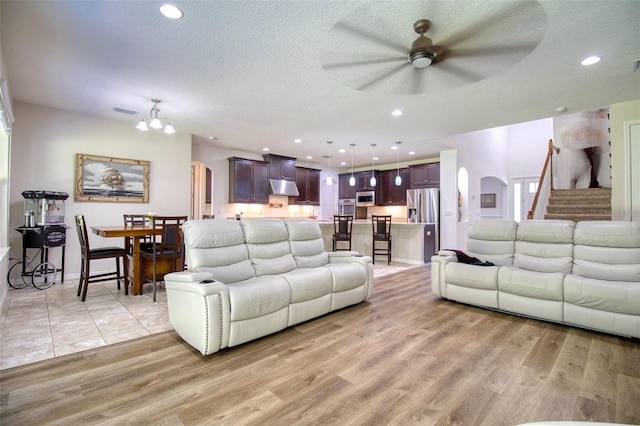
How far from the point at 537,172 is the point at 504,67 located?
26.1 feet

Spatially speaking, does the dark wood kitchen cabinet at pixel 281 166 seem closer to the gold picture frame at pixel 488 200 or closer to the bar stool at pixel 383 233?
the bar stool at pixel 383 233

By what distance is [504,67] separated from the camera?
2.86 meters

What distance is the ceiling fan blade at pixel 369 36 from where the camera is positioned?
2.35 meters

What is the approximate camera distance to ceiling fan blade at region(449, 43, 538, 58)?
2.51 metres

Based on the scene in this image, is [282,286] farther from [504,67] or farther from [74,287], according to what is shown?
[74,287]

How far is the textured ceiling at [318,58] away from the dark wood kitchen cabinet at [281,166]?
2.94 metres

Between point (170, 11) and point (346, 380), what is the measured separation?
297 centimetres

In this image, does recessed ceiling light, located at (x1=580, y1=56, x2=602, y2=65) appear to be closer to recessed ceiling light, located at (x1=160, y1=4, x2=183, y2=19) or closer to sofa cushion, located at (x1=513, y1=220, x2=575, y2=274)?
sofa cushion, located at (x1=513, y1=220, x2=575, y2=274)

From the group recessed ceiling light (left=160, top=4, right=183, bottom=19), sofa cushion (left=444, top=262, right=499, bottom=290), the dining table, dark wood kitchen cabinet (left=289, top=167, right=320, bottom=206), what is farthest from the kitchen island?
recessed ceiling light (left=160, top=4, right=183, bottom=19)

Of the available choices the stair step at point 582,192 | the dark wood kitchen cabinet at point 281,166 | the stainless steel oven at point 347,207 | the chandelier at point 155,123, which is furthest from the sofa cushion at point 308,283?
the stair step at point 582,192

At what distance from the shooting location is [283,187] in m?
7.79

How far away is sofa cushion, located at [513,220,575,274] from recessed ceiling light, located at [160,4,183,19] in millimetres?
4326

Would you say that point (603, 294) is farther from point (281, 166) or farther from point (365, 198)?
point (365, 198)

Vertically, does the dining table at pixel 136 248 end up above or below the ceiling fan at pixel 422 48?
below
